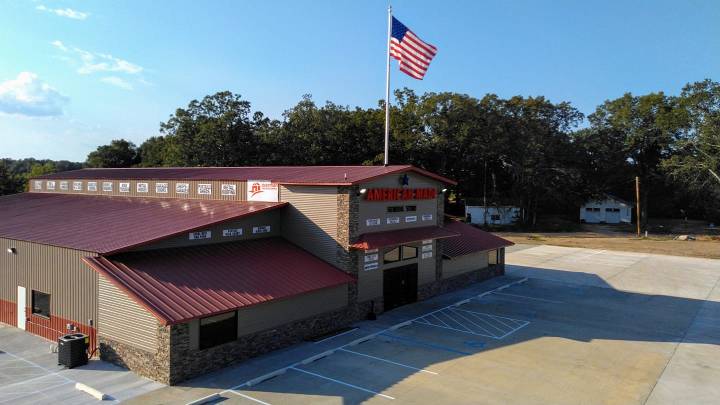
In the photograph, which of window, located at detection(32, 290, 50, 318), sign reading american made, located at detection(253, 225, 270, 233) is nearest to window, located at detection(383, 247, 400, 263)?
sign reading american made, located at detection(253, 225, 270, 233)

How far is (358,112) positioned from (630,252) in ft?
120

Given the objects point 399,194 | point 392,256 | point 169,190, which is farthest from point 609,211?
point 169,190

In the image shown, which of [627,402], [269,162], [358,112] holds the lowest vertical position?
[627,402]

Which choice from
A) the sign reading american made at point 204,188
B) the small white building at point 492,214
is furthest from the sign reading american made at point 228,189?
the small white building at point 492,214

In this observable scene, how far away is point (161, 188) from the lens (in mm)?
28750

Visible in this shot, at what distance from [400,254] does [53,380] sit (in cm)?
1515

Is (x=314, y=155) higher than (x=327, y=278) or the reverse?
higher

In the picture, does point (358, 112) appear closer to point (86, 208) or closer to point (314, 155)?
point (314, 155)

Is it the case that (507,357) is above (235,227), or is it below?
below

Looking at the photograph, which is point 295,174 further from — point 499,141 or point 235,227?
point 499,141

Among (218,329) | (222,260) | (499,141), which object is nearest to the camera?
(218,329)

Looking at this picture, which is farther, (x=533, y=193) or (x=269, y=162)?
(x=533, y=193)

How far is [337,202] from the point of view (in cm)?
2155

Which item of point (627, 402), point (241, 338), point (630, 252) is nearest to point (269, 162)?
point (630, 252)
